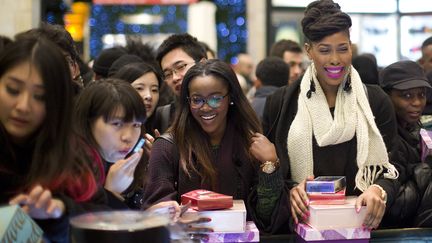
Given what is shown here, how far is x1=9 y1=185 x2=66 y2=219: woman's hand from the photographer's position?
2.02 m

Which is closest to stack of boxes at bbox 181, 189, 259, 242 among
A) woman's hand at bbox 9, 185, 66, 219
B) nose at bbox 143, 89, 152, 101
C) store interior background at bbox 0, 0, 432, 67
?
woman's hand at bbox 9, 185, 66, 219

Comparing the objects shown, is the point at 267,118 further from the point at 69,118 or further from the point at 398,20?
the point at 398,20

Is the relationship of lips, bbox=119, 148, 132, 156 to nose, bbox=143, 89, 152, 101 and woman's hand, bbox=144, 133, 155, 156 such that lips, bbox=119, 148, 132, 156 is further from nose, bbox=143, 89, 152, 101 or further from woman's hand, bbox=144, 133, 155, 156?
nose, bbox=143, 89, 152, 101

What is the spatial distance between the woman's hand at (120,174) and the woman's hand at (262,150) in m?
0.79

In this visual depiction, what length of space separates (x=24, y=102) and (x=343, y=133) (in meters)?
1.79

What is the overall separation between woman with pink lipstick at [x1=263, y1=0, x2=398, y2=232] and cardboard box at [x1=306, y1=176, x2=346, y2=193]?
17 centimetres

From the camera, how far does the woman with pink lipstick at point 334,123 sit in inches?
133

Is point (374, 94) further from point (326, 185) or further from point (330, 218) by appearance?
point (330, 218)

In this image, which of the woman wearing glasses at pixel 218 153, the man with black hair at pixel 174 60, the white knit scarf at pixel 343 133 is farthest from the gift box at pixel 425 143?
the man with black hair at pixel 174 60

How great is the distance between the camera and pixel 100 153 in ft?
8.36

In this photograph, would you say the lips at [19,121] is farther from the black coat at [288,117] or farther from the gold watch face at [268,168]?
the black coat at [288,117]

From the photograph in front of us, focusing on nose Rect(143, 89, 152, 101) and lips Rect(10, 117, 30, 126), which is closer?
lips Rect(10, 117, 30, 126)

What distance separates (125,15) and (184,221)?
11238 mm

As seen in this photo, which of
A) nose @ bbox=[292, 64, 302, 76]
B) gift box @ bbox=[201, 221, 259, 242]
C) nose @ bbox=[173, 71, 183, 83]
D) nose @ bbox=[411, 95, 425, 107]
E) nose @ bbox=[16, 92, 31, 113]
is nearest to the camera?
nose @ bbox=[16, 92, 31, 113]
